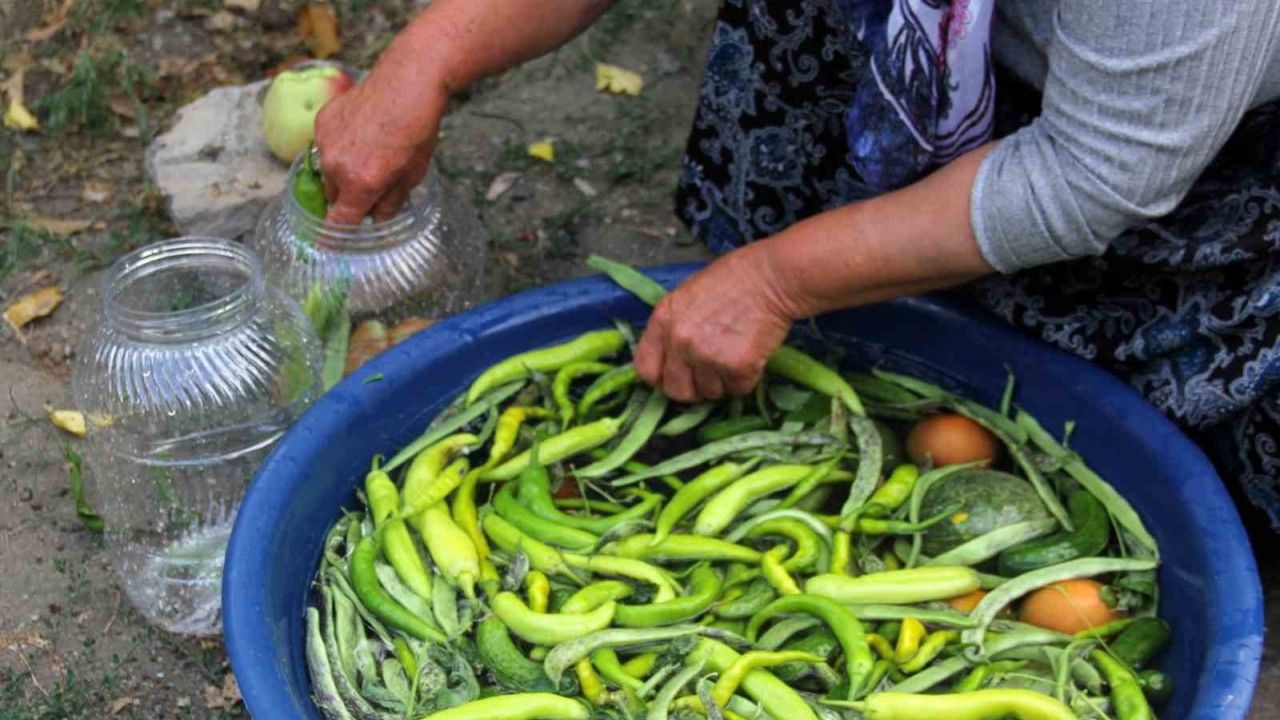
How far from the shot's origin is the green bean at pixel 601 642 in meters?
1.71

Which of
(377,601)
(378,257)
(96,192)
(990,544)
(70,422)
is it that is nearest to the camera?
(377,601)

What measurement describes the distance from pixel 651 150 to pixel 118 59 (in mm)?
1322

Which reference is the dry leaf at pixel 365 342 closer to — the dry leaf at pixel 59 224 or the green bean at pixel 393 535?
the green bean at pixel 393 535

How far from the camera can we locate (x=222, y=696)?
2.22 m

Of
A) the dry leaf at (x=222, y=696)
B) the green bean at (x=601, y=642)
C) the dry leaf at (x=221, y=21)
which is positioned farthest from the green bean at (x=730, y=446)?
the dry leaf at (x=221, y=21)

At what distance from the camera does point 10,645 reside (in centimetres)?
229

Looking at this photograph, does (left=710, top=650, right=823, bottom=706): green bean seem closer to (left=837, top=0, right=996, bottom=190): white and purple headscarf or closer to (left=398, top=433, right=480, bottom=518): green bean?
(left=398, top=433, right=480, bottom=518): green bean

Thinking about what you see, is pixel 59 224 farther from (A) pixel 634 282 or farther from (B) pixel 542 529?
(B) pixel 542 529

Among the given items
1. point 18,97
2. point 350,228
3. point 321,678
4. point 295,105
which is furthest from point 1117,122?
point 18,97

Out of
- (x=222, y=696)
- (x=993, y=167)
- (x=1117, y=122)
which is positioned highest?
(x=1117, y=122)

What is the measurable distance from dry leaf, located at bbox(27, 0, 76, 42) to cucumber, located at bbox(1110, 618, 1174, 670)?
9.78ft

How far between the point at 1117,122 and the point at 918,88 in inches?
11.9

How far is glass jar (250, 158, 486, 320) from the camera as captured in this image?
2.42m

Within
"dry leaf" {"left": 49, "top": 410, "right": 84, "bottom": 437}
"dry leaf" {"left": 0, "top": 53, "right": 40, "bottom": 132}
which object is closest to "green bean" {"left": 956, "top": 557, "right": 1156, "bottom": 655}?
"dry leaf" {"left": 49, "top": 410, "right": 84, "bottom": 437}
